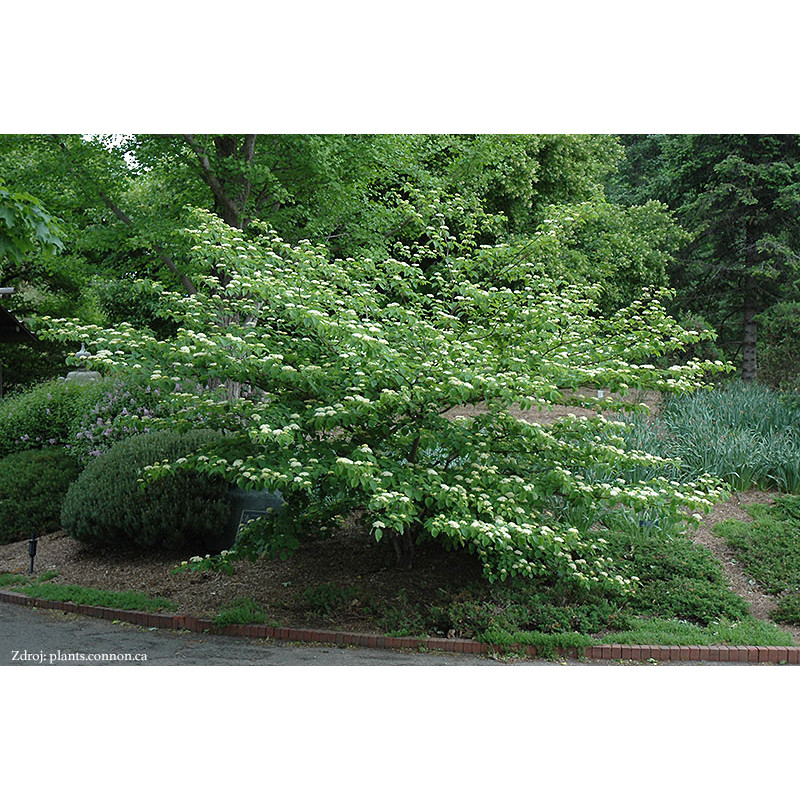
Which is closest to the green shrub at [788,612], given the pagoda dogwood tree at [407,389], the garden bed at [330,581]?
the garden bed at [330,581]

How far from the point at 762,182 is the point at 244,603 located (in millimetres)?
8267

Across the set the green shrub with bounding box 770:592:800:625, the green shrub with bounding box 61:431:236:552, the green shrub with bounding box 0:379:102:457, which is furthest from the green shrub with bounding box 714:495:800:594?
the green shrub with bounding box 0:379:102:457

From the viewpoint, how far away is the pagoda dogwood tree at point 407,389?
454 cm

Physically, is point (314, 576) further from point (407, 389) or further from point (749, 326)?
point (749, 326)

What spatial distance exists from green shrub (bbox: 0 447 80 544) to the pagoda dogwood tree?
3330mm

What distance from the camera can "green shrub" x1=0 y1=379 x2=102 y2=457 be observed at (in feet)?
29.2

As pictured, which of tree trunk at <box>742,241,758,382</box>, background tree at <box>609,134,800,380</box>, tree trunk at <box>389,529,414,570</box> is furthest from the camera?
tree trunk at <box>742,241,758,382</box>

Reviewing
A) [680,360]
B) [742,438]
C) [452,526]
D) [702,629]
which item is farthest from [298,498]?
[680,360]

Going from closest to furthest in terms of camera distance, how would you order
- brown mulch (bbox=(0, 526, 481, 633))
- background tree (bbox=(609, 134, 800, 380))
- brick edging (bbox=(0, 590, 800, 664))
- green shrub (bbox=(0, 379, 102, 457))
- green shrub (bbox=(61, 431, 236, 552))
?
brick edging (bbox=(0, 590, 800, 664))
brown mulch (bbox=(0, 526, 481, 633))
green shrub (bbox=(61, 431, 236, 552))
green shrub (bbox=(0, 379, 102, 457))
background tree (bbox=(609, 134, 800, 380))

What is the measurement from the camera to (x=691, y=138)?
1023 cm

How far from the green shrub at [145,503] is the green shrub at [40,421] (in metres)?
2.12

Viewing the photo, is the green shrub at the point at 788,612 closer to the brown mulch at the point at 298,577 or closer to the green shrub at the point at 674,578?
the green shrub at the point at 674,578

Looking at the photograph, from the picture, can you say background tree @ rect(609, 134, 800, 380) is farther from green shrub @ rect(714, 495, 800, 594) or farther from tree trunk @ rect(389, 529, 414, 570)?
tree trunk @ rect(389, 529, 414, 570)

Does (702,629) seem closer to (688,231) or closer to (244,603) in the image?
(244,603)
